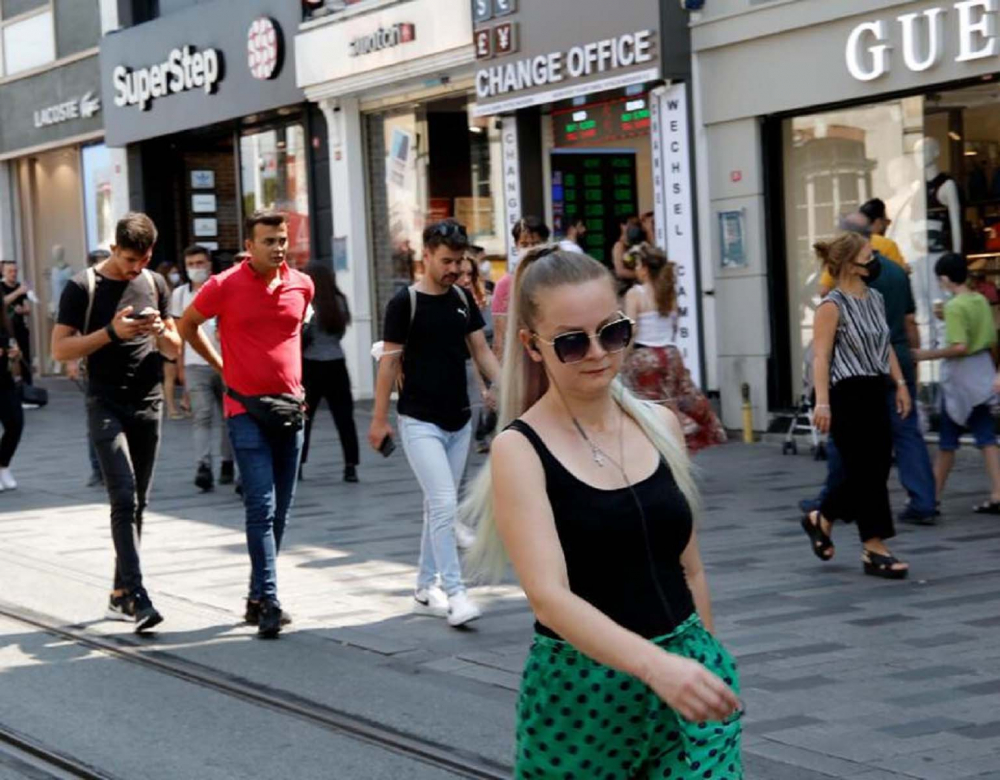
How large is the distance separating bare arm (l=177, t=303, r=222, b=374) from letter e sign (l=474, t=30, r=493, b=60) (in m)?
10.9

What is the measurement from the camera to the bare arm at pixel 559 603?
3172 millimetres

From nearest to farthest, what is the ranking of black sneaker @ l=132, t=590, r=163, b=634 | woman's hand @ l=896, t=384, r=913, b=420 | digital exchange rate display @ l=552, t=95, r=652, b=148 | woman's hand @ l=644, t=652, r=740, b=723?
woman's hand @ l=644, t=652, r=740, b=723 → black sneaker @ l=132, t=590, r=163, b=634 → woman's hand @ l=896, t=384, r=913, b=420 → digital exchange rate display @ l=552, t=95, r=652, b=148

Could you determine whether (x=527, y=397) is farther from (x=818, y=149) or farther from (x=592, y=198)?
(x=592, y=198)

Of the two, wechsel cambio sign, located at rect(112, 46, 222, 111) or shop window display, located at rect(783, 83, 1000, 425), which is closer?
shop window display, located at rect(783, 83, 1000, 425)

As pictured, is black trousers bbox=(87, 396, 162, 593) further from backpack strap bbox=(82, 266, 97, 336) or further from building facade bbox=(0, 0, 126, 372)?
building facade bbox=(0, 0, 126, 372)

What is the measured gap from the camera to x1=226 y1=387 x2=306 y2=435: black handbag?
857 centimetres

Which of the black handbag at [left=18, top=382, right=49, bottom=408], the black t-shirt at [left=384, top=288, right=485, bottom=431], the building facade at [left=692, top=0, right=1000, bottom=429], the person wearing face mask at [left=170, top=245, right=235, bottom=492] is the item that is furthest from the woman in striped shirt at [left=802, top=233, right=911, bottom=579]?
the black handbag at [left=18, top=382, right=49, bottom=408]

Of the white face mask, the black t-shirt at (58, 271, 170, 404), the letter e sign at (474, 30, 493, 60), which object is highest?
the letter e sign at (474, 30, 493, 60)

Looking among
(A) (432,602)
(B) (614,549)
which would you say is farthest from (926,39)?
(B) (614,549)

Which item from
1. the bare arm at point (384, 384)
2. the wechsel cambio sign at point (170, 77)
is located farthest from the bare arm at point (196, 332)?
the wechsel cambio sign at point (170, 77)

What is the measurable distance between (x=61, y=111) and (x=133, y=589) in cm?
2236

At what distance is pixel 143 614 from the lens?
28.6ft

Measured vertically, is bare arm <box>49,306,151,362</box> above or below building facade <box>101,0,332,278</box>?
below

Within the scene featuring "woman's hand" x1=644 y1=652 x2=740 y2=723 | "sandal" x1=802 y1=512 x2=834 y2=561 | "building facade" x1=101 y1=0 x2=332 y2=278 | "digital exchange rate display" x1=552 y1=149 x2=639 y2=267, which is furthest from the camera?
"building facade" x1=101 y1=0 x2=332 y2=278
